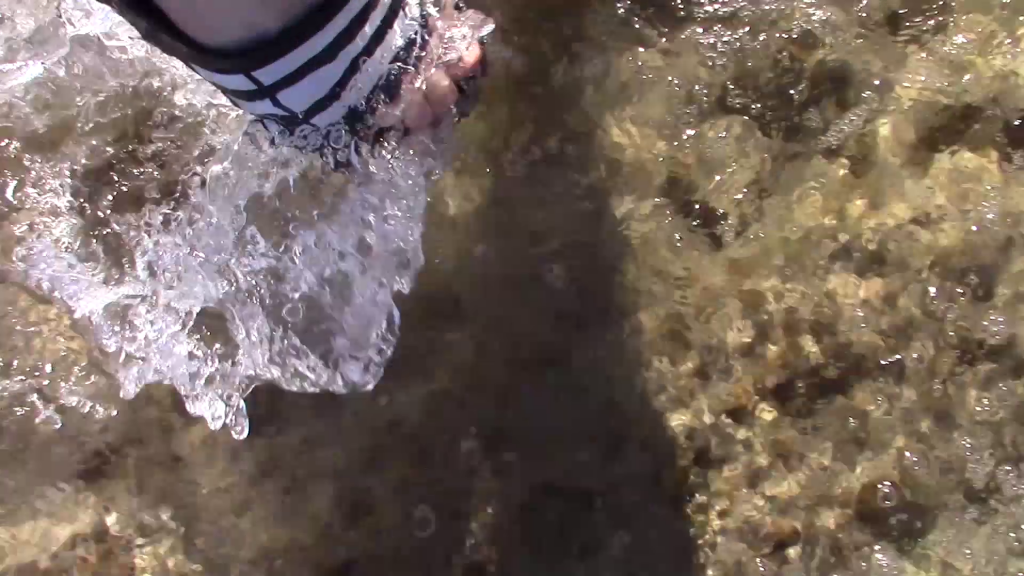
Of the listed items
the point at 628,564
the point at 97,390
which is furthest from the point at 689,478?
the point at 97,390

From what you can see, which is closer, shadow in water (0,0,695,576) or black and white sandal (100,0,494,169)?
black and white sandal (100,0,494,169)

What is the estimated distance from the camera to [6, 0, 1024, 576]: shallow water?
42.7 inches

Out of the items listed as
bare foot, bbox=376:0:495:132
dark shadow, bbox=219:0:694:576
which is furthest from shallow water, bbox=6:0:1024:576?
bare foot, bbox=376:0:495:132

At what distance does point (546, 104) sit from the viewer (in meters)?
1.24

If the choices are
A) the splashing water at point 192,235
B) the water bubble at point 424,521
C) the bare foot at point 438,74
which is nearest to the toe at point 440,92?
the bare foot at point 438,74

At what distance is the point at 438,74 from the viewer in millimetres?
1102

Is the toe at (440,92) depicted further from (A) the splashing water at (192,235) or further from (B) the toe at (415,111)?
(A) the splashing water at (192,235)

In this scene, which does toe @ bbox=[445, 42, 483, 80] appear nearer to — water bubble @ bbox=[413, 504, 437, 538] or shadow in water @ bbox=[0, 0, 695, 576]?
shadow in water @ bbox=[0, 0, 695, 576]

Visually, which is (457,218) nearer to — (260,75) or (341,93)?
(341,93)

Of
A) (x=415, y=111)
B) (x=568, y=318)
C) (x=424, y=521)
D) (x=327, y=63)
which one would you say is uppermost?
(x=327, y=63)

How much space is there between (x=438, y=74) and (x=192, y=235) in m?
0.49

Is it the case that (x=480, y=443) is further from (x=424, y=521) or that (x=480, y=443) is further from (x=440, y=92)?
(x=440, y=92)

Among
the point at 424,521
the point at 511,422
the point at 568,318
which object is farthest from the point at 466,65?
the point at 424,521

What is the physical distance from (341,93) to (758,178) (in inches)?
24.6
